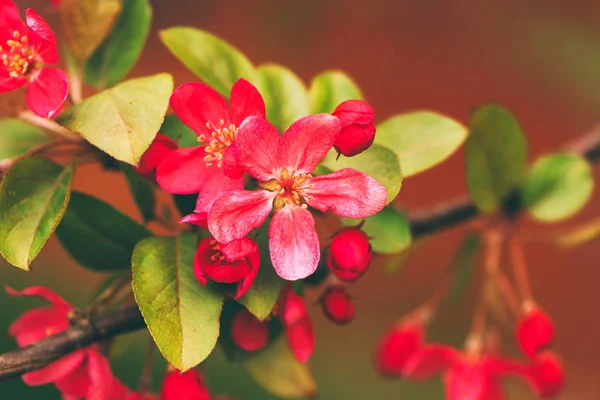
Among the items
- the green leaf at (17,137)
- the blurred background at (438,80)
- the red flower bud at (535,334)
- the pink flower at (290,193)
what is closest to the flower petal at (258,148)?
the pink flower at (290,193)

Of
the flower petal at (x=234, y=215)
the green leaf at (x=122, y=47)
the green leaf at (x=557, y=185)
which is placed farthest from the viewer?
the green leaf at (x=557, y=185)

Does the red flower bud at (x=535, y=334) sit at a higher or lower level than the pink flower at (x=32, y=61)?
lower

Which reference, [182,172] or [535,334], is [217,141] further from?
[535,334]

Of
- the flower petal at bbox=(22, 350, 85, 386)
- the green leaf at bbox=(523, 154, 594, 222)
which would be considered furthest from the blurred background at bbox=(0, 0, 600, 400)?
the flower petal at bbox=(22, 350, 85, 386)

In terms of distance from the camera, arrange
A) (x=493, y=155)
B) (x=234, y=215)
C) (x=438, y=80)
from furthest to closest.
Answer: (x=438, y=80) → (x=493, y=155) → (x=234, y=215)

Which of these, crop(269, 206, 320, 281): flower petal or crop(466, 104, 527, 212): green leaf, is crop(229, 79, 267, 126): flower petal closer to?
crop(269, 206, 320, 281): flower petal

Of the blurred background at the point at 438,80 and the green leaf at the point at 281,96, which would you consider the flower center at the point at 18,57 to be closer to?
the green leaf at the point at 281,96

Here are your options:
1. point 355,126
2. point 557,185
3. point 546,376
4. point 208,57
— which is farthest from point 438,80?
point 355,126
